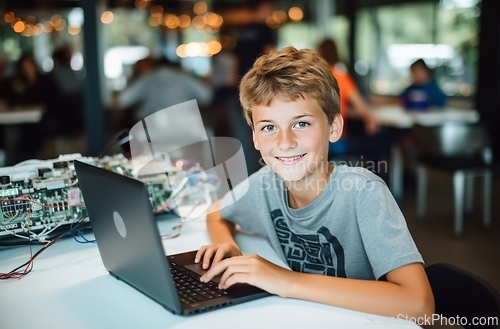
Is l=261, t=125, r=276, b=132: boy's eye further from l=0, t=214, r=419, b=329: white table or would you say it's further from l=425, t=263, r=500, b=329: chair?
l=425, t=263, r=500, b=329: chair

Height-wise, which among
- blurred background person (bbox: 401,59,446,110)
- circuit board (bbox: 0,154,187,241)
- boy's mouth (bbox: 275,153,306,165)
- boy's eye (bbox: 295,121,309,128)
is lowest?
blurred background person (bbox: 401,59,446,110)

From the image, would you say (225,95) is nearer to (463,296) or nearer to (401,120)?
(401,120)

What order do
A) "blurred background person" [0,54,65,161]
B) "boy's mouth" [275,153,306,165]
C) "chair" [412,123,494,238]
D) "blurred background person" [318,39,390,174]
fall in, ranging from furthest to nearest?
"blurred background person" [0,54,65,161] → "blurred background person" [318,39,390,174] → "chair" [412,123,494,238] → "boy's mouth" [275,153,306,165]

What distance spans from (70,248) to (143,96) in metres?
4.44

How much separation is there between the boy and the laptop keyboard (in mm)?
27

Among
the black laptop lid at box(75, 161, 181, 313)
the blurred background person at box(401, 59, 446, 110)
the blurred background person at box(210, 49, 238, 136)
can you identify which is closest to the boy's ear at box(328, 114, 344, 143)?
the black laptop lid at box(75, 161, 181, 313)

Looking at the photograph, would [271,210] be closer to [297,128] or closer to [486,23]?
[297,128]

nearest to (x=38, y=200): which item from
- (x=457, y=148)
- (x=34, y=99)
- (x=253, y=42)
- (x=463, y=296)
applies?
(x=463, y=296)

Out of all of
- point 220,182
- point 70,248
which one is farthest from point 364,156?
point 70,248

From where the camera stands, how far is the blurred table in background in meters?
5.16

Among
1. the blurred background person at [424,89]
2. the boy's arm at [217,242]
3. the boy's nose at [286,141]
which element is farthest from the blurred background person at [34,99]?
the boy's nose at [286,141]

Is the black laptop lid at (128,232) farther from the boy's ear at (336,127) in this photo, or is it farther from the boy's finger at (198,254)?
the boy's ear at (336,127)

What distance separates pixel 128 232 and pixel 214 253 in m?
0.30

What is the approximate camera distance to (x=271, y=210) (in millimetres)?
1624
